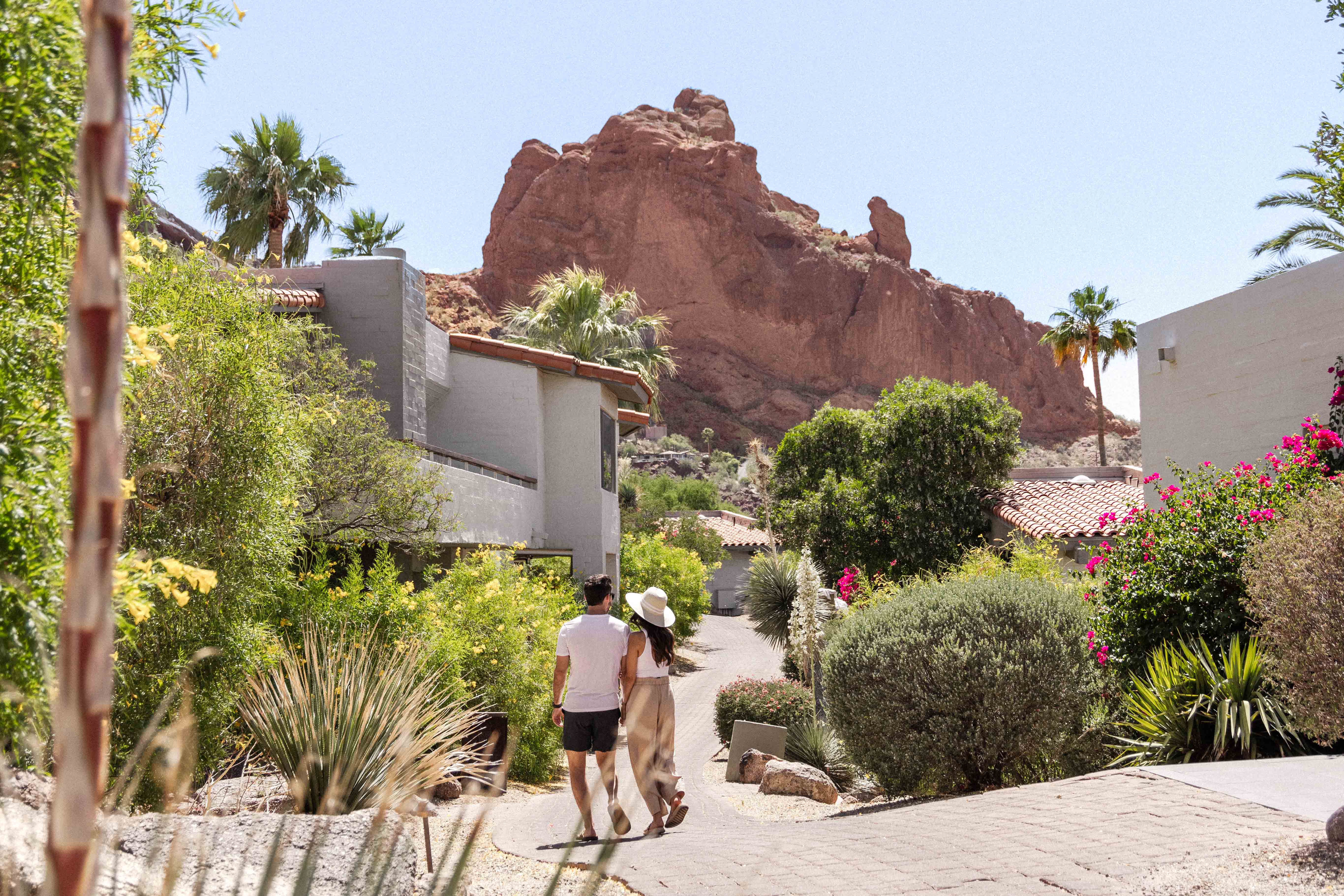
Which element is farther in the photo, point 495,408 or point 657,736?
point 495,408

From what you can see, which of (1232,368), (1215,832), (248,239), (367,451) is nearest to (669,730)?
(1215,832)

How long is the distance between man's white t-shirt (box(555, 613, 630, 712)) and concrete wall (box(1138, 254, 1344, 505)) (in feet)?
26.0

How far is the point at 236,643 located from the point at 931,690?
19.1ft

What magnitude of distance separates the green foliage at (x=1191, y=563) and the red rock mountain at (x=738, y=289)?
68574 mm

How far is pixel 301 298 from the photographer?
13.9 meters

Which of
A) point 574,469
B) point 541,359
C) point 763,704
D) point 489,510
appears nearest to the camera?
point 763,704

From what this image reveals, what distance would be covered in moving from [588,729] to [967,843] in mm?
2687

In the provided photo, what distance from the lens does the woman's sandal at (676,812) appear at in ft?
23.8

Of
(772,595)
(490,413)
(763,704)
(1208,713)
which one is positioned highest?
(490,413)

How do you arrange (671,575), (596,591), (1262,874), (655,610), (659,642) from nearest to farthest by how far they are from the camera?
(1262,874) < (596,591) < (659,642) < (655,610) < (671,575)

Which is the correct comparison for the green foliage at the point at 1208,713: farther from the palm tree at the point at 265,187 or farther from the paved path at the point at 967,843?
the palm tree at the point at 265,187

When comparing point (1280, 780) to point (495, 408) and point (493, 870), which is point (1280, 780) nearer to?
point (493, 870)

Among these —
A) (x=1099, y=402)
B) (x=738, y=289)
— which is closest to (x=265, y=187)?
(x=1099, y=402)

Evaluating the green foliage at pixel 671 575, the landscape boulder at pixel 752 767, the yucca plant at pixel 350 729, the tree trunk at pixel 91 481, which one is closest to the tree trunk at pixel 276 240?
the green foliage at pixel 671 575
